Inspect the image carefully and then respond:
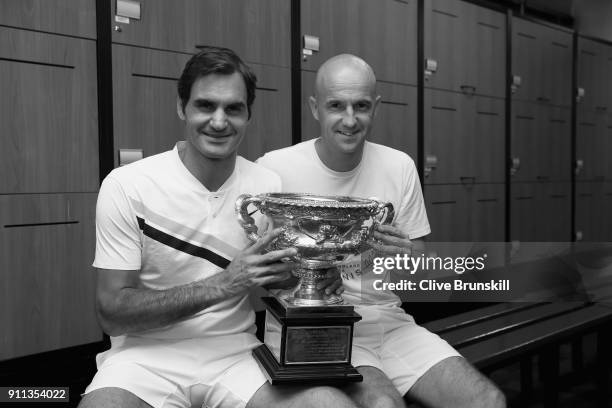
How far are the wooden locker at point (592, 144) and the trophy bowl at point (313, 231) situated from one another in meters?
4.69

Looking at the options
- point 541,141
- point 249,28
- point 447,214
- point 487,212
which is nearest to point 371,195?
point 249,28

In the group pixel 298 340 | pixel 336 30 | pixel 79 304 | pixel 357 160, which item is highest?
pixel 336 30

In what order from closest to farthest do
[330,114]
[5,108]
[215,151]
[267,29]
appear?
1. [215,151]
2. [330,114]
3. [5,108]
4. [267,29]

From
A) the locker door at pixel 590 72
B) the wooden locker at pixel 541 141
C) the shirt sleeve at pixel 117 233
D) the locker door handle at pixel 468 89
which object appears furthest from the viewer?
the locker door at pixel 590 72

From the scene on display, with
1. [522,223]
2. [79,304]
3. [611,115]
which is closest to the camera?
[79,304]

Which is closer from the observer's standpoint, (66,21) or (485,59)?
(66,21)

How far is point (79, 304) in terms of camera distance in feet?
8.16

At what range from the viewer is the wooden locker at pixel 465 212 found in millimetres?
4031

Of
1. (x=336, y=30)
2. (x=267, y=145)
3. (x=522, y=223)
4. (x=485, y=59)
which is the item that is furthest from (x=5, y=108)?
(x=522, y=223)

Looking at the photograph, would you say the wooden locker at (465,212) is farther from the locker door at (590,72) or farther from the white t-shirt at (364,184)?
the white t-shirt at (364,184)

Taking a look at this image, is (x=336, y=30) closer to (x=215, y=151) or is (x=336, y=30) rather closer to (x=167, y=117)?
(x=167, y=117)

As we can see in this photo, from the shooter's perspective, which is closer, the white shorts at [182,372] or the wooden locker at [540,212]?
the white shorts at [182,372]

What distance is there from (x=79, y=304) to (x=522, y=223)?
345 cm

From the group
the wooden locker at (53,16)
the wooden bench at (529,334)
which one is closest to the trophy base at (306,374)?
the wooden bench at (529,334)
